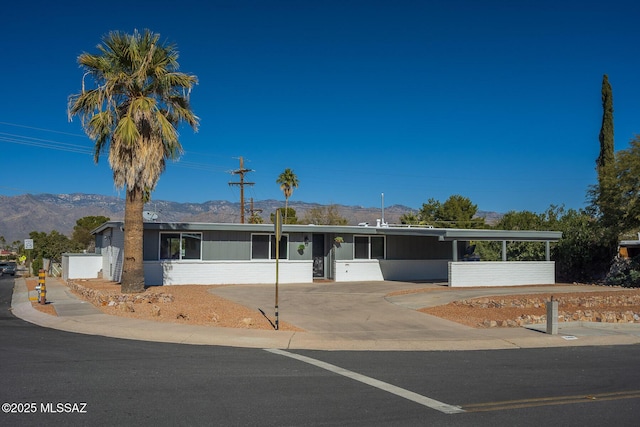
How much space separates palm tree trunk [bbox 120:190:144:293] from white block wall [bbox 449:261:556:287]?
1299 cm

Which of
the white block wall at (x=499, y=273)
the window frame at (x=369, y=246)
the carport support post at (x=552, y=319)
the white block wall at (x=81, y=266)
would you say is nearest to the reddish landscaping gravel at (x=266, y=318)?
the carport support post at (x=552, y=319)

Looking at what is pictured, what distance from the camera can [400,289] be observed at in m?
23.7

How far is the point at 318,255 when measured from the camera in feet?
95.7

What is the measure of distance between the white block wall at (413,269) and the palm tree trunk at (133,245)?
13.2 meters

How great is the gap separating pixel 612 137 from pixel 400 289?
2383 centimetres

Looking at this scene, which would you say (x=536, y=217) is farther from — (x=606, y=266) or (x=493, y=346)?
(x=493, y=346)

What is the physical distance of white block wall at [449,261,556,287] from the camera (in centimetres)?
2527

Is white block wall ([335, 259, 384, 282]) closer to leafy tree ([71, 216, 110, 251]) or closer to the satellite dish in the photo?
the satellite dish

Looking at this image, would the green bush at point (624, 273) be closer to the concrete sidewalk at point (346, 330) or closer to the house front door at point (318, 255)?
the concrete sidewalk at point (346, 330)

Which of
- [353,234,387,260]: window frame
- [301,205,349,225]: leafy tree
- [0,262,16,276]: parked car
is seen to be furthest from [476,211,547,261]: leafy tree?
[0,262,16,276]: parked car

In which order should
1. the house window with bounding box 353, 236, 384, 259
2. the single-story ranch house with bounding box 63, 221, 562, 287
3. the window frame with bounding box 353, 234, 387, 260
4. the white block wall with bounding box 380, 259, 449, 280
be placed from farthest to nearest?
the white block wall with bounding box 380, 259, 449, 280, the house window with bounding box 353, 236, 384, 259, the window frame with bounding box 353, 234, 387, 260, the single-story ranch house with bounding box 63, 221, 562, 287

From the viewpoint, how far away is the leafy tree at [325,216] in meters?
65.1

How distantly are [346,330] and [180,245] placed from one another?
44.3 feet

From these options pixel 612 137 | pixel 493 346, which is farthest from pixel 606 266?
pixel 493 346
